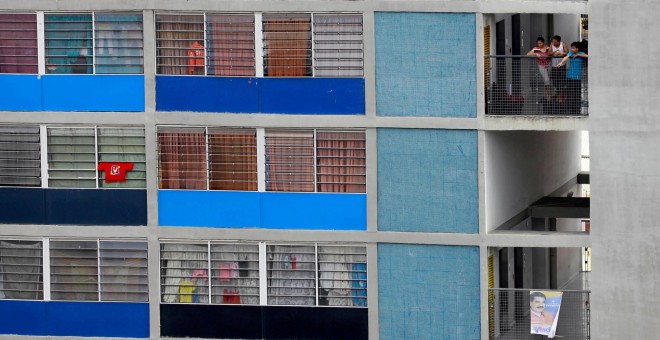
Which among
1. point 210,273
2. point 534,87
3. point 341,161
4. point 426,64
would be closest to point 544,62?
point 534,87

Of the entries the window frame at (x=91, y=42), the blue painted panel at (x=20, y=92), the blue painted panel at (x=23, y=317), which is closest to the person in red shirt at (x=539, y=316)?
the window frame at (x=91, y=42)

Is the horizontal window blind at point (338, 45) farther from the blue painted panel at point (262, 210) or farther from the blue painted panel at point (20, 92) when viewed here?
the blue painted panel at point (20, 92)

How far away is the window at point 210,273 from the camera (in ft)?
117

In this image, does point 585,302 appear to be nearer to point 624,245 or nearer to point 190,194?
point 624,245

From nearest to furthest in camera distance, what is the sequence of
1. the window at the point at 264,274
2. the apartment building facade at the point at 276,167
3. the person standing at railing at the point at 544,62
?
the apartment building facade at the point at 276,167, the person standing at railing at the point at 544,62, the window at the point at 264,274

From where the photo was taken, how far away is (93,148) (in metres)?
35.8

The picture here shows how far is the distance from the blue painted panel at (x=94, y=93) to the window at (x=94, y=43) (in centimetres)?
18

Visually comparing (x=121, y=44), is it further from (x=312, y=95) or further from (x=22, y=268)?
(x=22, y=268)

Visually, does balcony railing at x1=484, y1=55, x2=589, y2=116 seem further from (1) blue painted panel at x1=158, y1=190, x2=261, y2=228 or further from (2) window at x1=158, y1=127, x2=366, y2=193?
(1) blue painted panel at x1=158, y1=190, x2=261, y2=228

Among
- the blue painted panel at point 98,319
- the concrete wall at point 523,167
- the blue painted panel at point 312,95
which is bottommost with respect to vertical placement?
the blue painted panel at point 98,319

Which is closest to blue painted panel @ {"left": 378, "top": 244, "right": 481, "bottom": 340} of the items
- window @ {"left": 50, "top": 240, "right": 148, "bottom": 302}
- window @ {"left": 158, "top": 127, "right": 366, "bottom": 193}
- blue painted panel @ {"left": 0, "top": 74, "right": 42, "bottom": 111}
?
window @ {"left": 158, "top": 127, "right": 366, "bottom": 193}

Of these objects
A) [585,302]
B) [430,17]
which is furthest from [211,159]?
[585,302]

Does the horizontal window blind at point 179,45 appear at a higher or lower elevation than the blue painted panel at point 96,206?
higher

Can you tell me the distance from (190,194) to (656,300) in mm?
9755
